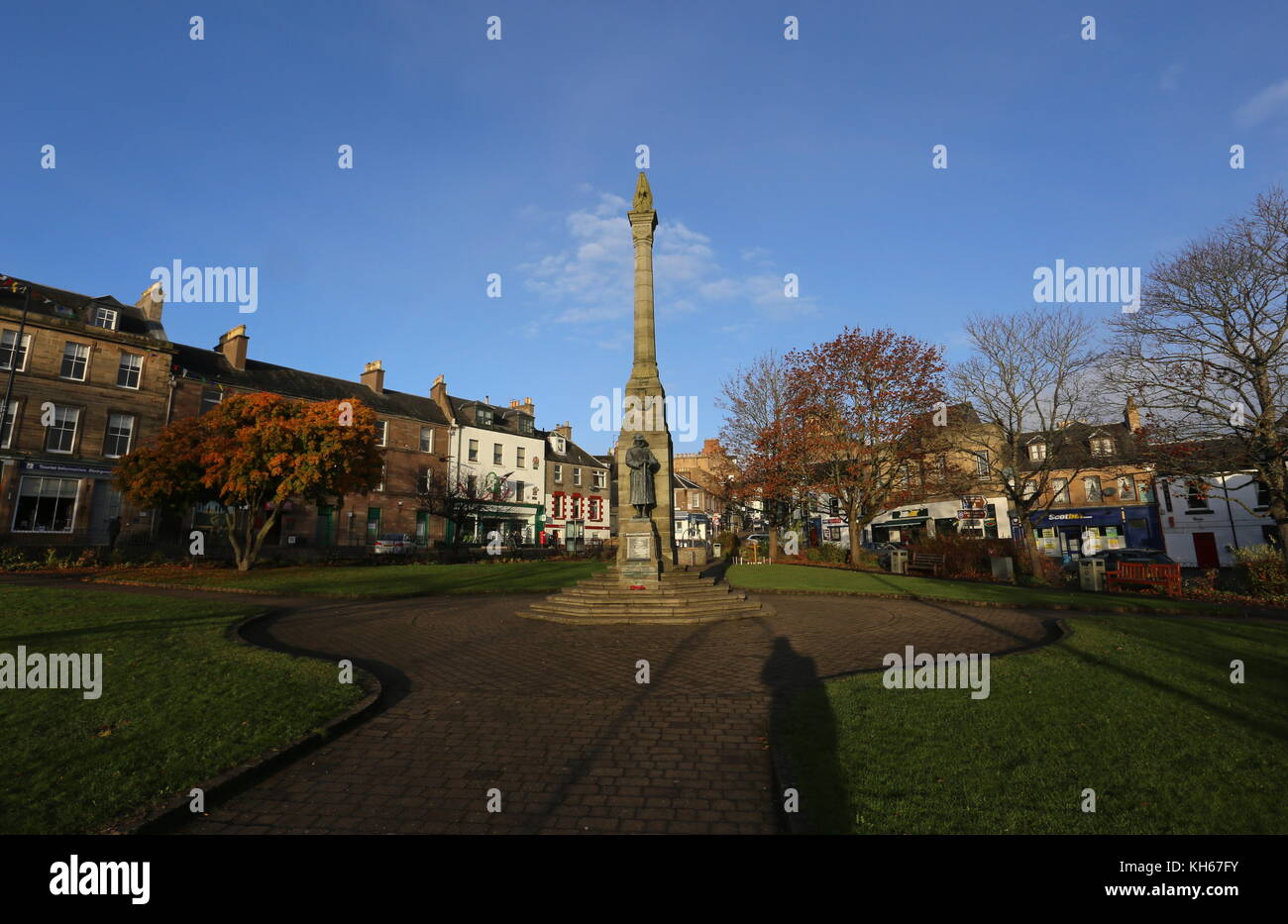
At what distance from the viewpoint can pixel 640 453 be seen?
49.8 feet

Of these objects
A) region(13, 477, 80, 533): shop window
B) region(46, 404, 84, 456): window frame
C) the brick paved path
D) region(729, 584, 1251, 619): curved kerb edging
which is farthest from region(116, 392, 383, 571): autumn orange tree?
region(729, 584, 1251, 619): curved kerb edging

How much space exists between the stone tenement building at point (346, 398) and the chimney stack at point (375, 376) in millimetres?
68

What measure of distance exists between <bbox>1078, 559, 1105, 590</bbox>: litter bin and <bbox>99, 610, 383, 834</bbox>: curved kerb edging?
22.0 meters

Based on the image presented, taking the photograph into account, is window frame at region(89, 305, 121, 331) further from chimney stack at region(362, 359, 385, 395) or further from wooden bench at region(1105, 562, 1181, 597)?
wooden bench at region(1105, 562, 1181, 597)

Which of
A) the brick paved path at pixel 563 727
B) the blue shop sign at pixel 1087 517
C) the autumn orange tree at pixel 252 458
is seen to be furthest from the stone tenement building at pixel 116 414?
the blue shop sign at pixel 1087 517

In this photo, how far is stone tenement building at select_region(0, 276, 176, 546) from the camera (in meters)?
27.7

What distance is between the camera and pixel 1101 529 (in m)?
38.4

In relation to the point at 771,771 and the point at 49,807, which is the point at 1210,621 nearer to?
the point at 771,771

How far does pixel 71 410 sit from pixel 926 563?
41917 mm

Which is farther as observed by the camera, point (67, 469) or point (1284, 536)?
point (67, 469)

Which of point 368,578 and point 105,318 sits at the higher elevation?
point 105,318

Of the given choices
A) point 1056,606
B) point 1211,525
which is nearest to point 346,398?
point 1056,606

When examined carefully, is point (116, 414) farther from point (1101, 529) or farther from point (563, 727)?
point (1101, 529)
